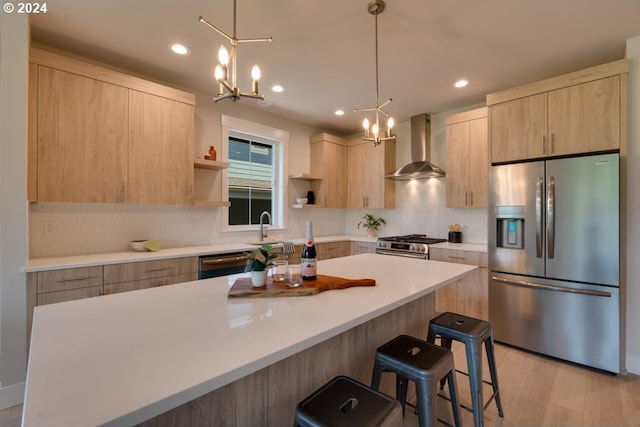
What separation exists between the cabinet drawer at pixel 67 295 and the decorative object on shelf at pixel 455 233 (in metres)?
4.03

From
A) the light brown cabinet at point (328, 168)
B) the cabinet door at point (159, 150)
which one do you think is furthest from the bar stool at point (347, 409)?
the light brown cabinet at point (328, 168)

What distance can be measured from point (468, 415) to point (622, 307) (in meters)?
1.70

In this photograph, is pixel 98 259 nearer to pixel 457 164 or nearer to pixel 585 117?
pixel 457 164

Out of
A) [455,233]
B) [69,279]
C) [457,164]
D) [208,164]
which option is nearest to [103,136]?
[208,164]

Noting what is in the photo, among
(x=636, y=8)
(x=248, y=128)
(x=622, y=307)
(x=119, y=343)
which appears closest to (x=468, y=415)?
(x=622, y=307)

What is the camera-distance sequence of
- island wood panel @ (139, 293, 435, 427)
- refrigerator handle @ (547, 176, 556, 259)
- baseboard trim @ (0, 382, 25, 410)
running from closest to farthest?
island wood panel @ (139, 293, 435, 427), baseboard trim @ (0, 382, 25, 410), refrigerator handle @ (547, 176, 556, 259)

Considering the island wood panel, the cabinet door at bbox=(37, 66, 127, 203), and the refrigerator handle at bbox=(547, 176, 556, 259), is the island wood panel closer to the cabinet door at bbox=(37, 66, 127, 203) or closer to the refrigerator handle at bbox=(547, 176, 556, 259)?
the refrigerator handle at bbox=(547, 176, 556, 259)

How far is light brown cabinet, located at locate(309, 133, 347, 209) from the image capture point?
15.8 feet

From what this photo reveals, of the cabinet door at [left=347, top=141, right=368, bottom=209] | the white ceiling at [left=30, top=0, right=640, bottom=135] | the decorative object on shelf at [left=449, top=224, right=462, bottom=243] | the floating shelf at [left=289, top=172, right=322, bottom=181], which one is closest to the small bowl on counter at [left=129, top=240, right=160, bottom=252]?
the white ceiling at [left=30, top=0, right=640, bottom=135]

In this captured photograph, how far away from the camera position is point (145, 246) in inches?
117

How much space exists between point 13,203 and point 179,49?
1791 mm

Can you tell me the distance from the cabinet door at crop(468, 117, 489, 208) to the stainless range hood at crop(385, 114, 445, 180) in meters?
0.52

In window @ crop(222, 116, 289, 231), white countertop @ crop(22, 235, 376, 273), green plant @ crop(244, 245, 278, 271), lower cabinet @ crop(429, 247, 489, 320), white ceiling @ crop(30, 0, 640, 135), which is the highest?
white ceiling @ crop(30, 0, 640, 135)

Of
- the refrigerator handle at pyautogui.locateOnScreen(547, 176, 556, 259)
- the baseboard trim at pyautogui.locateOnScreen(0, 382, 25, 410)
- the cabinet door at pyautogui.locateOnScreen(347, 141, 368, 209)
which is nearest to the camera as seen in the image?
the baseboard trim at pyautogui.locateOnScreen(0, 382, 25, 410)
